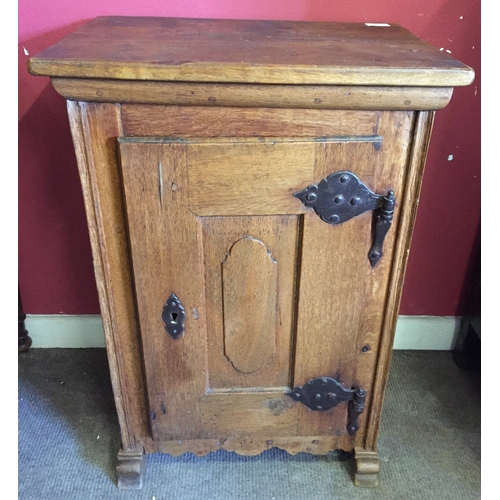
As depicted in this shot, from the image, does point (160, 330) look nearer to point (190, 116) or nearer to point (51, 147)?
point (190, 116)

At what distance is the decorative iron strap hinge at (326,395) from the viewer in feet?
3.78

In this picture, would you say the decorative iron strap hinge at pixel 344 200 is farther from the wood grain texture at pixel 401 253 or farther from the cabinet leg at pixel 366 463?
the cabinet leg at pixel 366 463

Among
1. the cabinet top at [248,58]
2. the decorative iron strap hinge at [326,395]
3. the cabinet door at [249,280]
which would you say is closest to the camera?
the cabinet top at [248,58]

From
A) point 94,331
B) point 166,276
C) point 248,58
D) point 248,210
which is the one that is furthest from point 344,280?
point 94,331

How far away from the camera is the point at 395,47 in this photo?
0.98m

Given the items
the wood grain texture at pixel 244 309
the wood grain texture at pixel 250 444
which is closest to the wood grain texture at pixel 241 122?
the wood grain texture at pixel 244 309

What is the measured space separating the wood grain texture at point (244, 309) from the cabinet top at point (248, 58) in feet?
0.87

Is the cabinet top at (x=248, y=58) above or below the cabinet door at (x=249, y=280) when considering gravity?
above

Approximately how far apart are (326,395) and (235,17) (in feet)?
2.88

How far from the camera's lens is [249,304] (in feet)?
3.53

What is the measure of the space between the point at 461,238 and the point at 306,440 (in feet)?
2.36

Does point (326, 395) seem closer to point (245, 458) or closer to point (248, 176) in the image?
point (245, 458)
